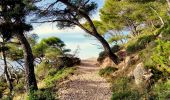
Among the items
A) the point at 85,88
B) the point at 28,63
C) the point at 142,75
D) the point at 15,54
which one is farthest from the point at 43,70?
the point at 142,75

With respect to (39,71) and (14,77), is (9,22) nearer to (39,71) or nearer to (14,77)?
(39,71)

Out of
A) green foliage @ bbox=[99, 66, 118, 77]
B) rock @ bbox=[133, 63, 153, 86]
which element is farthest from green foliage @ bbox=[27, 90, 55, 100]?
rock @ bbox=[133, 63, 153, 86]

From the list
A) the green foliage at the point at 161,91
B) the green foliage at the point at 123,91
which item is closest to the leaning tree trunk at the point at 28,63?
the green foliage at the point at 123,91

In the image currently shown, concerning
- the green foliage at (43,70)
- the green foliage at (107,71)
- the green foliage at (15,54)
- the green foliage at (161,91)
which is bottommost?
the green foliage at (161,91)

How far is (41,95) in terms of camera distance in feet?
52.7

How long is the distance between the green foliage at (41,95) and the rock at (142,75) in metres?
3.59

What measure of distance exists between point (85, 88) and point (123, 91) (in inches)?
113

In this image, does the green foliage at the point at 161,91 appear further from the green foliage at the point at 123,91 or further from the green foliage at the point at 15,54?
the green foliage at the point at 15,54

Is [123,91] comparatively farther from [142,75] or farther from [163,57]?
[163,57]

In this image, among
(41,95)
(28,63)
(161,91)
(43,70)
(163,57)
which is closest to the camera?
(161,91)

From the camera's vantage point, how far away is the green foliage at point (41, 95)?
15.6m

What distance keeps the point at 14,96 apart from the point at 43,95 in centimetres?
567

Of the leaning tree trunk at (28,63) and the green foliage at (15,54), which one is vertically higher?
the green foliage at (15,54)

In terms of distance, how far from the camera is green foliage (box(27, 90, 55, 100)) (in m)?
15.6
